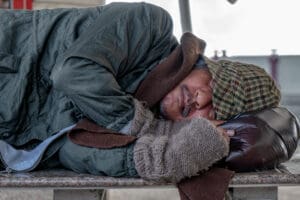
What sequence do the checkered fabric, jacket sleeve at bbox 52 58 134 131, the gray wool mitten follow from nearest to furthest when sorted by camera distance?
1. the gray wool mitten
2. jacket sleeve at bbox 52 58 134 131
3. the checkered fabric

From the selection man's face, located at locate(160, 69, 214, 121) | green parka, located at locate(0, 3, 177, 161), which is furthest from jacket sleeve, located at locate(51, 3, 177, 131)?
man's face, located at locate(160, 69, 214, 121)

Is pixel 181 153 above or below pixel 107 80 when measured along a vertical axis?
below

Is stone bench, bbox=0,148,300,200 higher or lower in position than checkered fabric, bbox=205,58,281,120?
lower

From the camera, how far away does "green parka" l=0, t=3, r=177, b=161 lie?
1203 millimetres

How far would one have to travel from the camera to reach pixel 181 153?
103 centimetres

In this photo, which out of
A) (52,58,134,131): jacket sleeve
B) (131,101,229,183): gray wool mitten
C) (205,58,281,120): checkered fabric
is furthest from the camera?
(205,58,281,120): checkered fabric

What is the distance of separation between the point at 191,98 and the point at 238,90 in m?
0.13

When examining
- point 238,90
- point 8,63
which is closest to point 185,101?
point 238,90

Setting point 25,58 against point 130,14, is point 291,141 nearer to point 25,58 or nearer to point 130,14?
point 130,14

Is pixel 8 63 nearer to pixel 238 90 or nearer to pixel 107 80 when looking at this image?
pixel 107 80

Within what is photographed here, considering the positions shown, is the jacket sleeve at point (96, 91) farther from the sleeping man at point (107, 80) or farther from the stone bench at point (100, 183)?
the stone bench at point (100, 183)

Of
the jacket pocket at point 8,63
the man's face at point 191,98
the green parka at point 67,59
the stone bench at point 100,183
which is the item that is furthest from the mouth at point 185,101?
the jacket pocket at point 8,63

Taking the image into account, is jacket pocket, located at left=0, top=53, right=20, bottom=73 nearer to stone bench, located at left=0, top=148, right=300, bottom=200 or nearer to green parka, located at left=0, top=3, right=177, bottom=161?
green parka, located at left=0, top=3, right=177, bottom=161

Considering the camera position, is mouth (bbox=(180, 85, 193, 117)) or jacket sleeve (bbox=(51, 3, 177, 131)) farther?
mouth (bbox=(180, 85, 193, 117))
